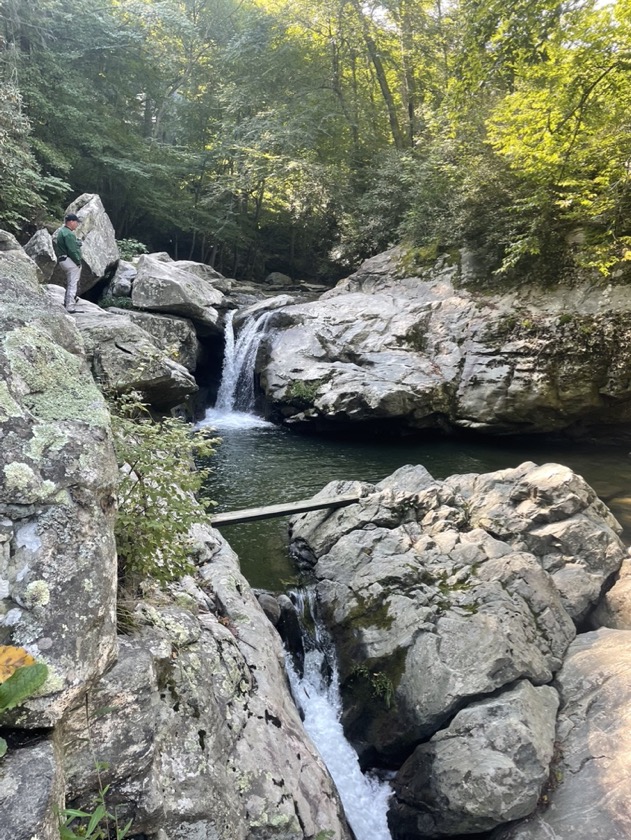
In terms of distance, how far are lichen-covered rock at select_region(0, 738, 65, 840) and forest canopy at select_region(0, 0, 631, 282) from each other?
354 inches

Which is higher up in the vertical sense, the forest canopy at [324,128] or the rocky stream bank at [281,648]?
the forest canopy at [324,128]

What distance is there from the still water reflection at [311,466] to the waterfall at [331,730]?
113cm

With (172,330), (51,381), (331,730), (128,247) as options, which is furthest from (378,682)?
(128,247)

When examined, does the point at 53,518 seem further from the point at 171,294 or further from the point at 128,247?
the point at 128,247

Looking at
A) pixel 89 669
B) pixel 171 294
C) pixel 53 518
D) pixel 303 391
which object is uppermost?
pixel 171 294

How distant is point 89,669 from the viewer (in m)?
1.93

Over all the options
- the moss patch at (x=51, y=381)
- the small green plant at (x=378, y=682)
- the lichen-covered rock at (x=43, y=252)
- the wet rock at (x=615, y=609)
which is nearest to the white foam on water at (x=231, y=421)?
the lichen-covered rock at (x=43, y=252)

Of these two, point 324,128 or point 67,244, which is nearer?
point 67,244

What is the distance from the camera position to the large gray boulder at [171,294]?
1323cm

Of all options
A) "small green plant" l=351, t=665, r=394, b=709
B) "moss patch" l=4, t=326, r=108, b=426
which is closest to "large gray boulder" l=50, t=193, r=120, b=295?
"moss patch" l=4, t=326, r=108, b=426

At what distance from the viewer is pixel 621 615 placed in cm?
565

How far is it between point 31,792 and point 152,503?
6.05 ft

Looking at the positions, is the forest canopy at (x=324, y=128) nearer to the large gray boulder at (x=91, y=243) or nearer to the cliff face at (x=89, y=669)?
the large gray boulder at (x=91, y=243)

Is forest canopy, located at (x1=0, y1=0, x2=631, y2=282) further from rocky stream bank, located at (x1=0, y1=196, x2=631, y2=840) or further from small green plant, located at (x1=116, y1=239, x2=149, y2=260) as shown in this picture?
rocky stream bank, located at (x1=0, y1=196, x2=631, y2=840)
